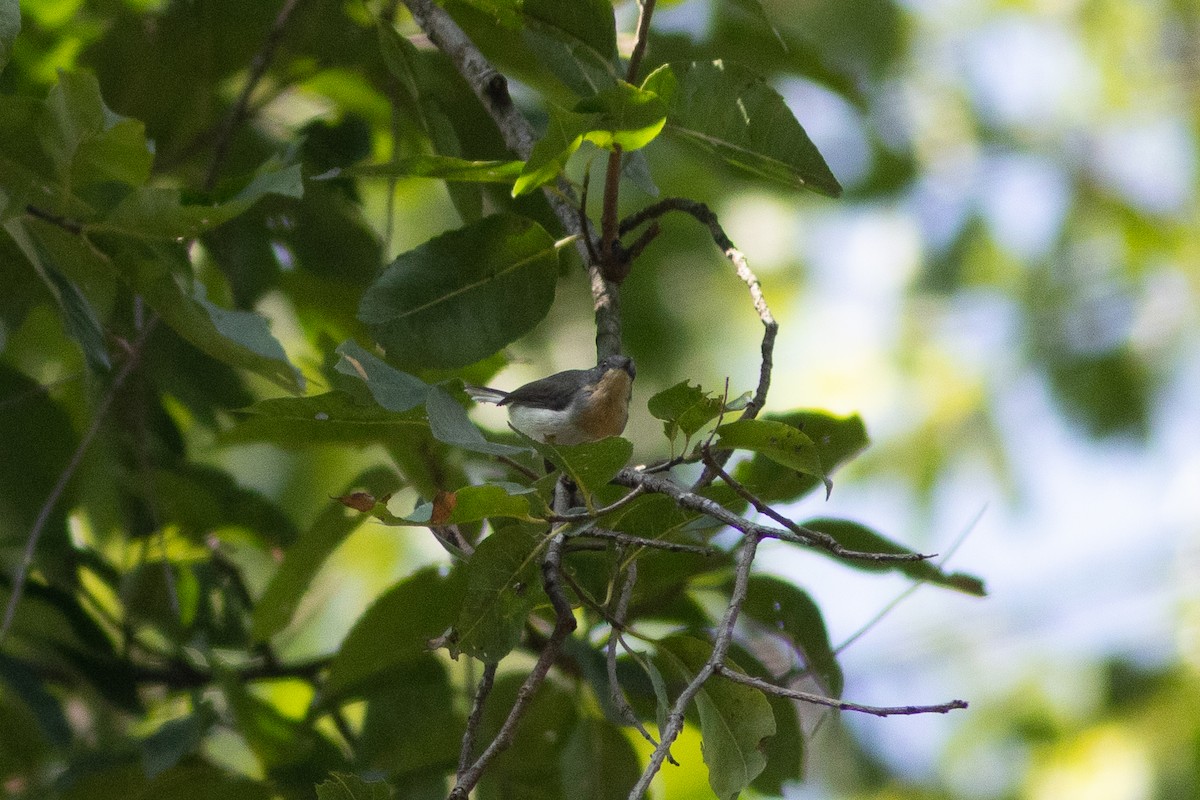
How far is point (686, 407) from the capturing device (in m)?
1.29

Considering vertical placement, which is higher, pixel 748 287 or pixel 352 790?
pixel 748 287

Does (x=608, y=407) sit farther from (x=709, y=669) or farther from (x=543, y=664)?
(x=709, y=669)

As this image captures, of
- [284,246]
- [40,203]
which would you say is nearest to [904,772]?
[284,246]

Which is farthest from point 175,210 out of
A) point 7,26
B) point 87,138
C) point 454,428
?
point 454,428

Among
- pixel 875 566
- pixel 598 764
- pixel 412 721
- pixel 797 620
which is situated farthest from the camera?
pixel 412 721

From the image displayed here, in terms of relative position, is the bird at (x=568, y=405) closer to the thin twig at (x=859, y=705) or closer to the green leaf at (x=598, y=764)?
the green leaf at (x=598, y=764)

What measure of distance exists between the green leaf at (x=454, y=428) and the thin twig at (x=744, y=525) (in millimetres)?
165

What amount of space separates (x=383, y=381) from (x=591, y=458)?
0.85ft

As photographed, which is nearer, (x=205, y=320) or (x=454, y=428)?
(x=454, y=428)

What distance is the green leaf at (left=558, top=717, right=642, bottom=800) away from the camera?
6.26ft

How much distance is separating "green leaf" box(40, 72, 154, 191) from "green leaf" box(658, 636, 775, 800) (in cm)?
110

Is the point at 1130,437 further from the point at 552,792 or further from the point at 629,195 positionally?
the point at 552,792

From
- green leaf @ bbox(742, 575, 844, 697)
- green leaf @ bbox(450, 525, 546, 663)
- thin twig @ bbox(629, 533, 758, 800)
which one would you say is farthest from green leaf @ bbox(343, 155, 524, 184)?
green leaf @ bbox(742, 575, 844, 697)

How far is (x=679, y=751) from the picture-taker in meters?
3.23
